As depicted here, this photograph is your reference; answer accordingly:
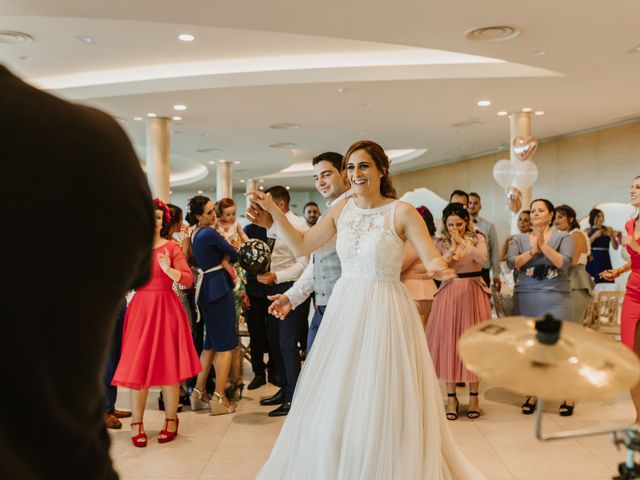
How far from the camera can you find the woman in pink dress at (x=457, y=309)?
445 cm

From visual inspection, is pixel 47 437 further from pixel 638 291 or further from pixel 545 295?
pixel 545 295

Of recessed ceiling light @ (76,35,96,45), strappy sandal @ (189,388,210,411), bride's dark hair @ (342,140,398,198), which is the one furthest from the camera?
recessed ceiling light @ (76,35,96,45)

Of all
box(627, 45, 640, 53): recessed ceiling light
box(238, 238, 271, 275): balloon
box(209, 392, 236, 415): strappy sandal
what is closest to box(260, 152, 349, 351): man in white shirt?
box(238, 238, 271, 275): balloon

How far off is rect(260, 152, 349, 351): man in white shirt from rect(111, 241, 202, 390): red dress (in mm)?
801

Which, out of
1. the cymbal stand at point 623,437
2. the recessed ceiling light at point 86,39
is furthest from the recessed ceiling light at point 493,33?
the cymbal stand at point 623,437

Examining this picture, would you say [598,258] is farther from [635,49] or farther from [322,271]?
[322,271]

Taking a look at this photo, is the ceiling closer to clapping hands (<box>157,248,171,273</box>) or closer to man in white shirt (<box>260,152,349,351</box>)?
man in white shirt (<box>260,152,349,351</box>)

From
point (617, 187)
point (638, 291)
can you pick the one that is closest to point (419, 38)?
point (638, 291)

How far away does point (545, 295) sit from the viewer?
4.70m

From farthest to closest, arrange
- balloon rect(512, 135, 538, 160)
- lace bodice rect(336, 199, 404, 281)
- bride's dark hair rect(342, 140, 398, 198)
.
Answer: balloon rect(512, 135, 538, 160)
bride's dark hair rect(342, 140, 398, 198)
lace bodice rect(336, 199, 404, 281)

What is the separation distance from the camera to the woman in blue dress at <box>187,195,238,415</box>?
4570 mm

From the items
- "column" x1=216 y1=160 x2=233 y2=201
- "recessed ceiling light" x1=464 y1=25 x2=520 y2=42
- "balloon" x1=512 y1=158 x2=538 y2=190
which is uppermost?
"recessed ceiling light" x1=464 y1=25 x2=520 y2=42

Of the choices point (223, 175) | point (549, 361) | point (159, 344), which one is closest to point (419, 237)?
point (549, 361)

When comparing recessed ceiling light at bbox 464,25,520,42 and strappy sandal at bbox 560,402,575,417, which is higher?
recessed ceiling light at bbox 464,25,520,42
